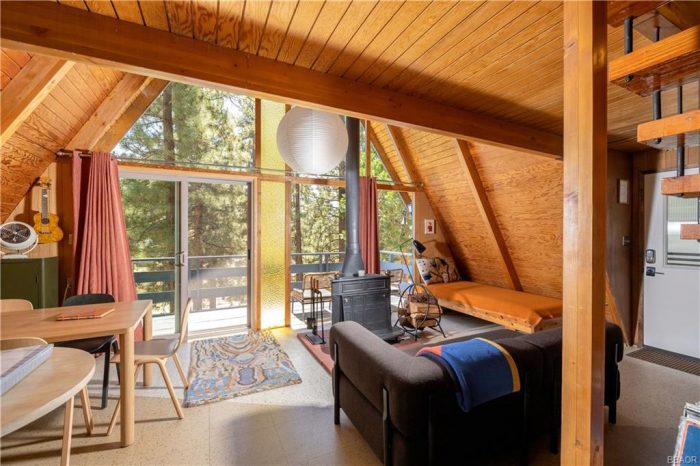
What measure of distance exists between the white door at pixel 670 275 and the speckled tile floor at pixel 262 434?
0.84 metres

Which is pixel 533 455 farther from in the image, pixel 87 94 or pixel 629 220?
pixel 87 94

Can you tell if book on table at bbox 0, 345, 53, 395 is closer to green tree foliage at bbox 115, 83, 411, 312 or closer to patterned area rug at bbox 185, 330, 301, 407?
patterned area rug at bbox 185, 330, 301, 407

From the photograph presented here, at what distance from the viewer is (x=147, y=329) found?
2816mm

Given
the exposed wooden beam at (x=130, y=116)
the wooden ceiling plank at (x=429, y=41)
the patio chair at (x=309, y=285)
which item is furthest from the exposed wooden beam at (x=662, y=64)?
the exposed wooden beam at (x=130, y=116)

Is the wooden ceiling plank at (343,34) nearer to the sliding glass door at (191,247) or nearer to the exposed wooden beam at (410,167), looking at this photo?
the sliding glass door at (191,247)

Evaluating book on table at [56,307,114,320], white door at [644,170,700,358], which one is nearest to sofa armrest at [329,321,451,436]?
book on table at [56,307,114,320]

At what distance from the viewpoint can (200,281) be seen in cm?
418

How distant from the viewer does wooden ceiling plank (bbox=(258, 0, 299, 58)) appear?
134cm

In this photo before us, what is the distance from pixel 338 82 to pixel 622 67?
4.54ft

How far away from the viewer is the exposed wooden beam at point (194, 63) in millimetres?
1323

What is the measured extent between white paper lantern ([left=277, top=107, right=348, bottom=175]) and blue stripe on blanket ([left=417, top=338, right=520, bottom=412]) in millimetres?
1671

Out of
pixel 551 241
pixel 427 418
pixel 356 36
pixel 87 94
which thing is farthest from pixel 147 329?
pixel 551 241

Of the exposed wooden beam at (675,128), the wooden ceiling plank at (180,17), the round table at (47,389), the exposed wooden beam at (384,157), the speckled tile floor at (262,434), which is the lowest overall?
the speckled tile floor at (262,434)

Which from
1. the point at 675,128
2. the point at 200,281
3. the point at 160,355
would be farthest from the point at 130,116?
the point at 675,128
